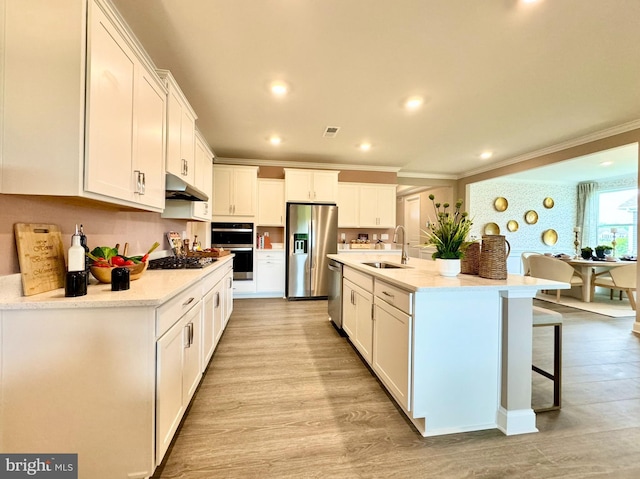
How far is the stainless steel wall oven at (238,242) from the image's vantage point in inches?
194

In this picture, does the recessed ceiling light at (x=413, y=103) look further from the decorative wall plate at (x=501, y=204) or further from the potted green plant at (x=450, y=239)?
the decorative wall plate at (x=501, y=204)

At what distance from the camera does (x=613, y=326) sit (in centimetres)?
370

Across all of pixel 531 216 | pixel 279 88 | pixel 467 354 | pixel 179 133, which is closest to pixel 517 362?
pixel 467 354

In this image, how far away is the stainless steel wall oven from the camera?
16.1ft

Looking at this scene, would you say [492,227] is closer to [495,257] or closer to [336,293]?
[336,293]

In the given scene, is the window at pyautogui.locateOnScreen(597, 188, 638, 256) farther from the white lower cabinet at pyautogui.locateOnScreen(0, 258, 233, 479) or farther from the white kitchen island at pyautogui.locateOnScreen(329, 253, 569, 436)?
the white lower cabinet at pyautogui.locateOnScreen(0, 258, 233, 479)

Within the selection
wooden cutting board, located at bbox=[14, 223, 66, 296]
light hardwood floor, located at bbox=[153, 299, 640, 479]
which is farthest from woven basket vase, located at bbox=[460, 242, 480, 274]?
wooden cutting board, located at bbox=[14, 223, 66, 296]

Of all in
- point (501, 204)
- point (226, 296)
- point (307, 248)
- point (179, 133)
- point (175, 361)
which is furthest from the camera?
point (501, 204)

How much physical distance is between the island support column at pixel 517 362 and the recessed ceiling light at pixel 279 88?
101 inches

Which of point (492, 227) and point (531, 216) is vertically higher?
point (531, 216)

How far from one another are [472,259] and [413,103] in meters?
1.92

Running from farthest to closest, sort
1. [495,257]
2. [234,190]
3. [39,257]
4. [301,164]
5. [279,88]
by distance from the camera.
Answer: [301,164]
[234,190]
[279,88]
[495,257]
[39,257]

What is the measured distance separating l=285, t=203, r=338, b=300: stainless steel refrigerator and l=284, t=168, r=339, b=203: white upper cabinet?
0.17 metres
